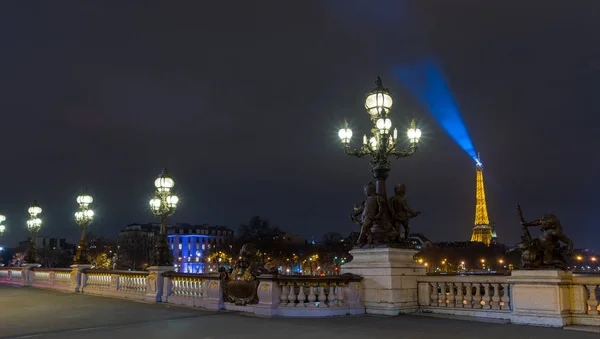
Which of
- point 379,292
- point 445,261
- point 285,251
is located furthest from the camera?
point 445,261

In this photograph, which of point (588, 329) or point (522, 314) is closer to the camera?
point (588, 329)

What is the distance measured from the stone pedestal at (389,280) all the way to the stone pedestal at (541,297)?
309 centimetres

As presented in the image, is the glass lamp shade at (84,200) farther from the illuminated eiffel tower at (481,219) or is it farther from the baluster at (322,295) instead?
the illuminated eiffel tower at (481,219)

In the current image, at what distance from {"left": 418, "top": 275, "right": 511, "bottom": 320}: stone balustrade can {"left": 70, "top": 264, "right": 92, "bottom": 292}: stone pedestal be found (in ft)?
63.7

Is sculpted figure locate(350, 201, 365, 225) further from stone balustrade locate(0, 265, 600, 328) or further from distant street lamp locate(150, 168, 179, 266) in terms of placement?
distant street lamp locate(150, 168, 179, 266)

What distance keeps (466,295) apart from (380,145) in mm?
4965

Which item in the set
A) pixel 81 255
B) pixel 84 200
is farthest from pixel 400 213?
pixel 84 200

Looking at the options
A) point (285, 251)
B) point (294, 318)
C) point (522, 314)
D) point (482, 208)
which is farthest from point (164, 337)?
point (482, 208)

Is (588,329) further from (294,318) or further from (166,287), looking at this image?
A: (166,287)

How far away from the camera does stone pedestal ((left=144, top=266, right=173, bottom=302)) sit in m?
20.5

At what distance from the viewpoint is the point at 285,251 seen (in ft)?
362

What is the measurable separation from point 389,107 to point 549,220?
5911 mm

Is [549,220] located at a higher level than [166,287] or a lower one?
higher

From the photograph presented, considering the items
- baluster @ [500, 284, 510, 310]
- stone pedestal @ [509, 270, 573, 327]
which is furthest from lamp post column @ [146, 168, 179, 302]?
stone pedestal @ [509, 270, 573, 327]
